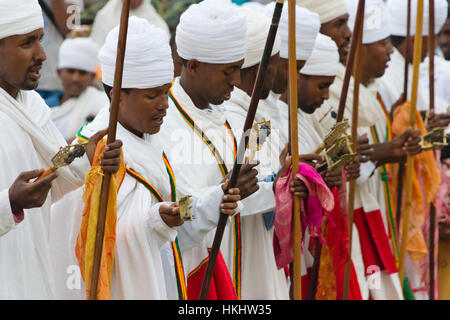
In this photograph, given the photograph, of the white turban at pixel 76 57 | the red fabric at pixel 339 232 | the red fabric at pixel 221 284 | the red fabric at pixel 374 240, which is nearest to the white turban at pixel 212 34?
the red fabric at pixel 221 284

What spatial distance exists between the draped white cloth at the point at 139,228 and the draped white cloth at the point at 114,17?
4642 millimetres

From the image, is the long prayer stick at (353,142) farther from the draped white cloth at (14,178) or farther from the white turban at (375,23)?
the draped white cloth at (14,178)

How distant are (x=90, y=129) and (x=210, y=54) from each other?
886 millimetres

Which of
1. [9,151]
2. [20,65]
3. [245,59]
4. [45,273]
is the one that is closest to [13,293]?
[45,273]

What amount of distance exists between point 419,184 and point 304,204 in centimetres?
253

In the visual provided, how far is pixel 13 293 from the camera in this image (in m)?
4.48

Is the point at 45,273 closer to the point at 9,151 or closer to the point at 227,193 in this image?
the point at 9,151

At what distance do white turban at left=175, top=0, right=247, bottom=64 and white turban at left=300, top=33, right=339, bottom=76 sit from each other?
1.07 m

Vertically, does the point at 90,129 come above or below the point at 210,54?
below

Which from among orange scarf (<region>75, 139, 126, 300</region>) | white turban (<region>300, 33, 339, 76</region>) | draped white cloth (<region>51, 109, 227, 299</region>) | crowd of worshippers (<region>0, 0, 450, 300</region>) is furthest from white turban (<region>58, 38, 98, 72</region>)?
orange scarf (<region>75, 139, 126, 300</region>)

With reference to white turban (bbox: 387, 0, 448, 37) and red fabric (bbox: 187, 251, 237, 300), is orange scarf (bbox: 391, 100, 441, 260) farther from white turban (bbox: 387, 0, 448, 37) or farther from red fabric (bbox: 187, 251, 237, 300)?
red fabric (bbox: 187, 251, 237, 300)

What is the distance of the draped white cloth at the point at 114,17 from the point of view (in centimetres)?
945

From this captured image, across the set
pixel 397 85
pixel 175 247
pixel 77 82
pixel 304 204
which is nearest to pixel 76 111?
pixel 77 82

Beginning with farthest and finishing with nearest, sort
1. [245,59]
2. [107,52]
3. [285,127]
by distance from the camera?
[285,127] < [245,59] < [107,52]
